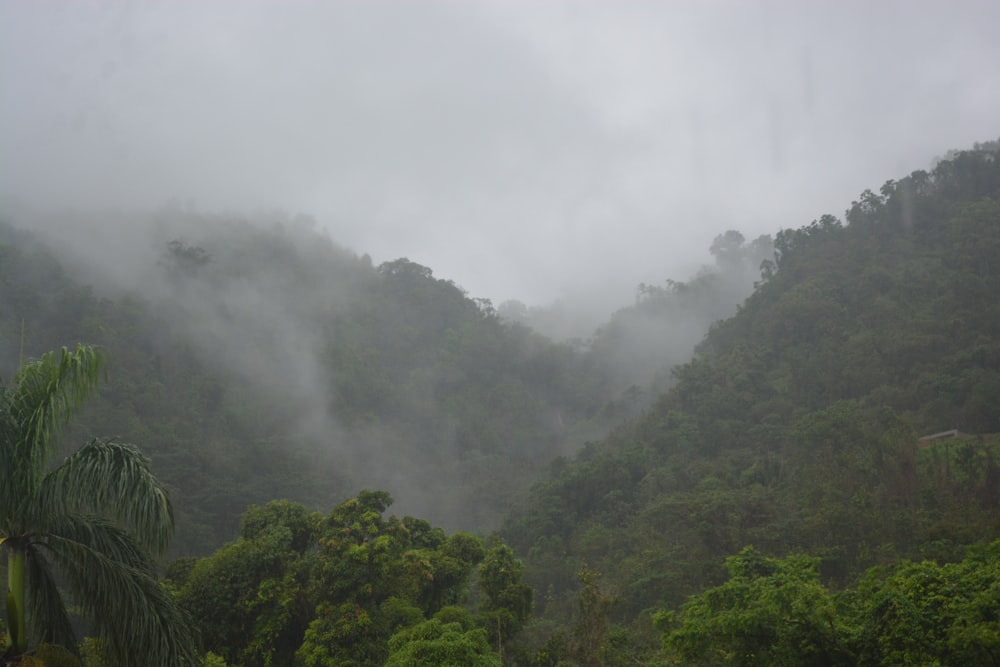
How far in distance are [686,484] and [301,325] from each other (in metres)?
38.7

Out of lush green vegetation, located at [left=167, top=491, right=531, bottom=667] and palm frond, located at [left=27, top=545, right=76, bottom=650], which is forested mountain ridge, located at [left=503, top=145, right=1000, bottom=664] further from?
palm frond, located at [left=27, top=545, right=76, bottom=650]

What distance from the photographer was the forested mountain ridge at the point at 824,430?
2264 centimetres

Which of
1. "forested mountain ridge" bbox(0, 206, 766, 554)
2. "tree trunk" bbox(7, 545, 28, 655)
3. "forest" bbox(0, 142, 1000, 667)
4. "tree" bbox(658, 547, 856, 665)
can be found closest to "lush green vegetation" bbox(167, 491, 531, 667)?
"forest" bbox(0, 142, 1000, 667)

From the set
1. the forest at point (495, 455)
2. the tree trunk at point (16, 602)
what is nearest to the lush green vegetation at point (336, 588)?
the forest at point (495, 455)

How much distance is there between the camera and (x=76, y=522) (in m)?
5.20

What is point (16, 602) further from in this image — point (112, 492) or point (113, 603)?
point (112, 492)

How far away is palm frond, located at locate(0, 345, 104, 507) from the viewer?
4863 mm

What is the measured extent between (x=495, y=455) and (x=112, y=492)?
49916mm

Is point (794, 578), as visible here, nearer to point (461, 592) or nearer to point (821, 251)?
point (461, 592)

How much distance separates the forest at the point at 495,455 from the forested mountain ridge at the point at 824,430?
156mm

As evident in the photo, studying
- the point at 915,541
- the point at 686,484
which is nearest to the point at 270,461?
the point at 686,484

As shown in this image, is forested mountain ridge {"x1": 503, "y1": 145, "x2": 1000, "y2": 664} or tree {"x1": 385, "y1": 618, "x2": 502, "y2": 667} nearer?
tree {"x1": 385, "y1": 618, "x2": 502, "y2": 667}

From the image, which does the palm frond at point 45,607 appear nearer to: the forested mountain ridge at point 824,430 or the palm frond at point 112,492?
the palm frond at point 112,492

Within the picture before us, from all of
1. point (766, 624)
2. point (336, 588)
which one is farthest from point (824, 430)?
point (766, 624)
